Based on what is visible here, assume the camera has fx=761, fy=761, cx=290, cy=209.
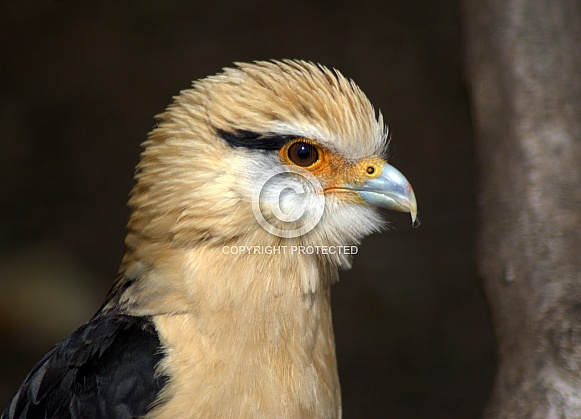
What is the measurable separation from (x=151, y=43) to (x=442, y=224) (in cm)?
365

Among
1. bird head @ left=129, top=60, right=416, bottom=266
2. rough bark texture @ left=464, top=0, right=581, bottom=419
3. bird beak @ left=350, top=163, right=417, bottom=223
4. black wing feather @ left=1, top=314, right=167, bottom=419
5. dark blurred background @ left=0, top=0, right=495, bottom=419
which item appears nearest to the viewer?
black wing feather @ left=1, top=314, right=167, bottom=419

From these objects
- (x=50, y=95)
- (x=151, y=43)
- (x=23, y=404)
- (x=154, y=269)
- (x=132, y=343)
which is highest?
(x=151, y=43)

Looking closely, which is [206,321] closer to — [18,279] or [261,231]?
[261,231]

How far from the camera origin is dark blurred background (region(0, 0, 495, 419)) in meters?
7.84

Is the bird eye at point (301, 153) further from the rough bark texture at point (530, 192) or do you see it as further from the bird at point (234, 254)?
the rough bark texture at point (530, 192)

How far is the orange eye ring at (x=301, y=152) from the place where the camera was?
3227 mm

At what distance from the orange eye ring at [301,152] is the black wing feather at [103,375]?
0.90 m

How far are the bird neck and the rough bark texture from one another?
40.4 inches

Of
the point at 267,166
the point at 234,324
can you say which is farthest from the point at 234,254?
the point at 267,166

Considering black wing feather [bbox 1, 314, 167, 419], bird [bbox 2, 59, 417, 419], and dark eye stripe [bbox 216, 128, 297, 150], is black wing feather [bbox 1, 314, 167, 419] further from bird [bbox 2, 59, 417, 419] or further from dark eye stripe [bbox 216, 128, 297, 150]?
dark eye stripe [bbox 216, 128, 297, 150]

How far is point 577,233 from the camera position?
378 centimetres

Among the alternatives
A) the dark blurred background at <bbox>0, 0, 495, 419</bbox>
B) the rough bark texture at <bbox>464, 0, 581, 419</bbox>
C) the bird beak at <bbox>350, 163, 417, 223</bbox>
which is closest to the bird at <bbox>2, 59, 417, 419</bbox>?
the bird beak at <bbox>350, 163, 417, 223</bbox>

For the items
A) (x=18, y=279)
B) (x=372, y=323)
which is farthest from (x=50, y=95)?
(x=372, y=323)

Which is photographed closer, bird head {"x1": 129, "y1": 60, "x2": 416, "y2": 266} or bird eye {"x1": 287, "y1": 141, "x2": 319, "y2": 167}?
bird head {"x1": 129, "y1": 60, "x2": 416, "y2": 266}
